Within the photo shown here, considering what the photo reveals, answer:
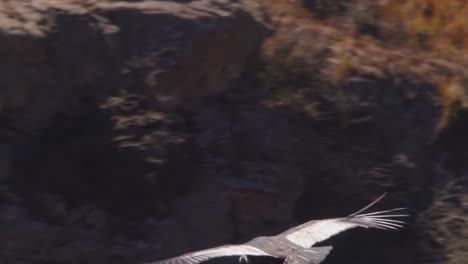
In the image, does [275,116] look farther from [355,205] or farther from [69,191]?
[69,191]

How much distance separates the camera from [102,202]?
6.84m

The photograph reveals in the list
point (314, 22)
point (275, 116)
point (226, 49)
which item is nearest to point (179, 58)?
point (226, 49)

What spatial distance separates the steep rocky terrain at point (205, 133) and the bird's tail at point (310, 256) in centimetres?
162

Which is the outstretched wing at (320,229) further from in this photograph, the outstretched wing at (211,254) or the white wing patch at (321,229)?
the outstretched wing at (211,254)

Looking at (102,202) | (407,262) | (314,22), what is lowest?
(407,262)

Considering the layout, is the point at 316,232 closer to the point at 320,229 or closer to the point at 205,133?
the point at 320,229

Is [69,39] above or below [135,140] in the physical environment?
above

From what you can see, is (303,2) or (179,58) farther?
(303,2)

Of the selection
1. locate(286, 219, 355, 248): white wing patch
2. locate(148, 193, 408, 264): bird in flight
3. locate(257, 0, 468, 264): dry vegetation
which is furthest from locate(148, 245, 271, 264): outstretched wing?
locate(257, 0, 468, 264): dry vegetation

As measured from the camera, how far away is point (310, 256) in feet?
17.7

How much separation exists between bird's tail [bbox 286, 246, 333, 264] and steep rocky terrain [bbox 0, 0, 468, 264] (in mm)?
1623

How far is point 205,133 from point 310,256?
7.17 ft

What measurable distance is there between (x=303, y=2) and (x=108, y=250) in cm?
360

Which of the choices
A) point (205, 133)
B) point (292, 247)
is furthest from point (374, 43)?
point (292, 247)
